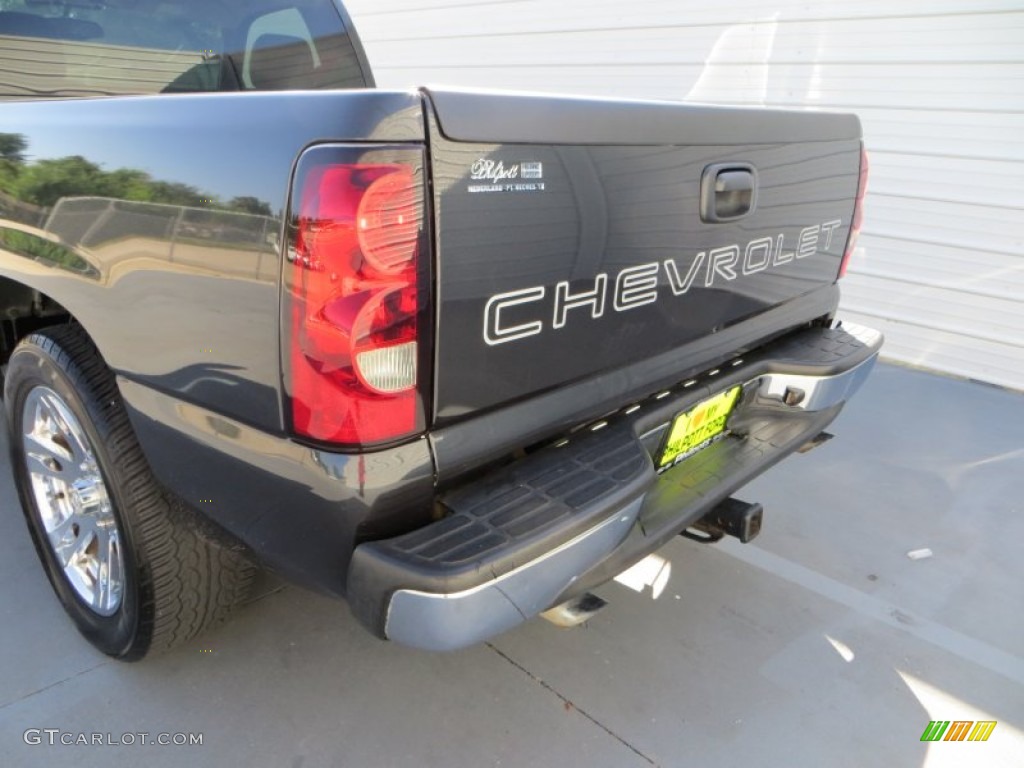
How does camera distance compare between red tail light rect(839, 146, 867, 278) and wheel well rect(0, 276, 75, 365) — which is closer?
wheel well rect(0, 276, 75, 365)

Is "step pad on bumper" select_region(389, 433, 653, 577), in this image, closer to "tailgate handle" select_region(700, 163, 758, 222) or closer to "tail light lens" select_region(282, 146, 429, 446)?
"tail light lens" select_region(282, 146, 429, 446)

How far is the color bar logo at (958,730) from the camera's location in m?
2.10

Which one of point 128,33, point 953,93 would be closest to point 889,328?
point 953,93

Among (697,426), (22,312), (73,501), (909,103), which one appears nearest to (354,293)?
(697,426)

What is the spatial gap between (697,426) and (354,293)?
1.18 metres

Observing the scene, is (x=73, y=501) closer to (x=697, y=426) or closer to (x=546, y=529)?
(x=546, y=529)

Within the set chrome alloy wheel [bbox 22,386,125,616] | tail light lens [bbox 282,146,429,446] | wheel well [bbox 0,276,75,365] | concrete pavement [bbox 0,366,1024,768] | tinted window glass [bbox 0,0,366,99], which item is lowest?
concrete pavement [bbox 0,366,1024,768]

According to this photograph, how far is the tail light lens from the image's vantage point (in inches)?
53.1

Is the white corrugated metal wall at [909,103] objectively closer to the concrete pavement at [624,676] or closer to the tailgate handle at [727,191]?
the concrete pavement at [624,676]

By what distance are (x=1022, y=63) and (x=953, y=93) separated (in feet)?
1.18

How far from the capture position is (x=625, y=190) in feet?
5.73

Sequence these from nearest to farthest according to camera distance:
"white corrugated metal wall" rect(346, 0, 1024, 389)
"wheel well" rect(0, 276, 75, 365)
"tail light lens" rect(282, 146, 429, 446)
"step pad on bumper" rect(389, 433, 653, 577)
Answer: "tail light lens" rect(282, 146, 429, 446), "step pad on bumper" rect(389, 433, 653, 577), "wheel well" rect(0, 276, 75, 365), "white corrugated metal wall" rect(346, 0, 1024, 389)

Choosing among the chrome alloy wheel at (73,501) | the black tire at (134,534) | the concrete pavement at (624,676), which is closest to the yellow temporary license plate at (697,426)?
the concrete pavement at (624,676)

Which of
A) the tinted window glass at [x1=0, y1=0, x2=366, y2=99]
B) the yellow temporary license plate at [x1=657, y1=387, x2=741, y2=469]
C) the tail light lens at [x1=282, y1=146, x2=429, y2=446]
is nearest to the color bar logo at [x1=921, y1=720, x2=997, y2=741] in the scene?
the yellow temporary license plate at [x1=657, y1=387, x2=741, y2=469]
